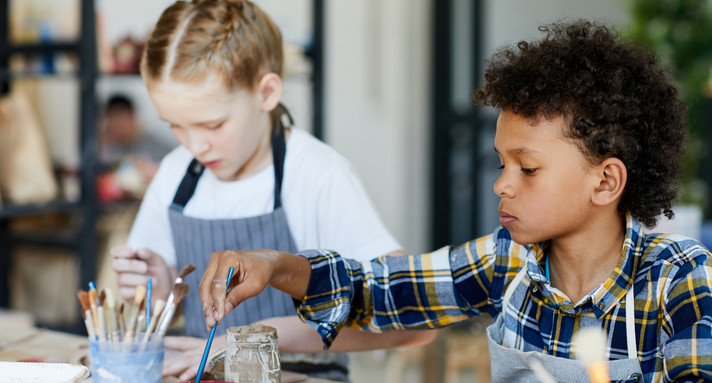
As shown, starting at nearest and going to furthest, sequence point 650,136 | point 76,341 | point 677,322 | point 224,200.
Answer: point 677,322 → point 650,136 → point 76,341 → point 224,200

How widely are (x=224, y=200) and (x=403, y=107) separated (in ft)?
9.25

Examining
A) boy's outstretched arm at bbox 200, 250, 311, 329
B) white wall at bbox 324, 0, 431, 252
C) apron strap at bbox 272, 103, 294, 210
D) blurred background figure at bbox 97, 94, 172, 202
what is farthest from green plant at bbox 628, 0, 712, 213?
boy's outstretched arm at bbox 200, 250, 311, 329

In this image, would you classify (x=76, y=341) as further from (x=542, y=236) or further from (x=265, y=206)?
(x=542, y=236)

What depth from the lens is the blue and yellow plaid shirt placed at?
3.12 feet

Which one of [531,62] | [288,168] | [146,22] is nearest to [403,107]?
[146,22]

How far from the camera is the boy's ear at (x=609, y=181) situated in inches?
41.3

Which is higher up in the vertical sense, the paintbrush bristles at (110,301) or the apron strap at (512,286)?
the paintbrush bristles at (110,301)

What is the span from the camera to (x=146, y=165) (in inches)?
126

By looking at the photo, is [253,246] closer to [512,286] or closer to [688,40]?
[512,286]

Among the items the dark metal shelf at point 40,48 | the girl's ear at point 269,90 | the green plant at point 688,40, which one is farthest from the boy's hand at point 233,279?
the green plant at point 688,40

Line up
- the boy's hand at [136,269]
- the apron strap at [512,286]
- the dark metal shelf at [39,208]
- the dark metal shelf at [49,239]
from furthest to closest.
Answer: the dark metal shelf at [49,239] → the dark metal shelf at [39,208] → the boy's hand at [136,269] → the apron strap at [512,286]

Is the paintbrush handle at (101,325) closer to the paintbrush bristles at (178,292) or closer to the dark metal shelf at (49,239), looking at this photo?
the paintbrush bristles at (178,292)

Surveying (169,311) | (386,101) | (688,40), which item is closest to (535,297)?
(169,311)

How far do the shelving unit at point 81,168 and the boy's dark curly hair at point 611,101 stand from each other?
1.95 m
